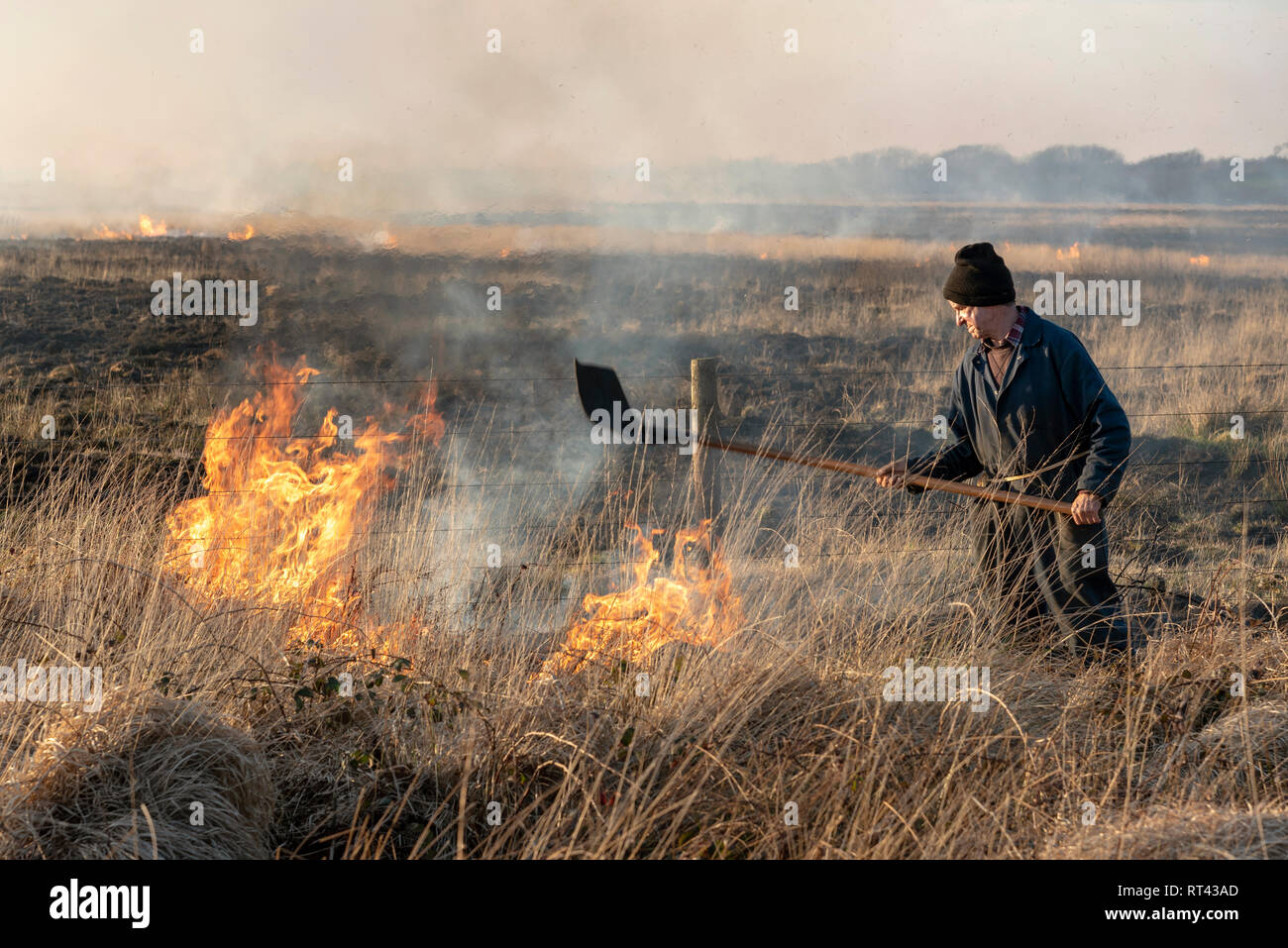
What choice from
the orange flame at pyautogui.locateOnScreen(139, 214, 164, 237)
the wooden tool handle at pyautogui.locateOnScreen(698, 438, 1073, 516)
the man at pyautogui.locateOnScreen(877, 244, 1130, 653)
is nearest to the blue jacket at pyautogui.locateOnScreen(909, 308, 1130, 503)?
the man at pyautogui.locateOnScreen(877, 244, 1130, 653)

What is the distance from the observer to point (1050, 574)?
4133 mm

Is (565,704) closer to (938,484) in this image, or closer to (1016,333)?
(938,484)

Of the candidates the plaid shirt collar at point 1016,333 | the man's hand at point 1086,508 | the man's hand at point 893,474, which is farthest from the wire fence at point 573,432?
the plaid shirt collar at point 1016,333

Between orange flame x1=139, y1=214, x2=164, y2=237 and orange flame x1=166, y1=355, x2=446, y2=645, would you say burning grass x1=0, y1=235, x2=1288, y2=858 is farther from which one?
orange flame x1=139, y1=214, x2=164, y2=237

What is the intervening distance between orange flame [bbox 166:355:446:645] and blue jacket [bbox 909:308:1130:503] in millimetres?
2840

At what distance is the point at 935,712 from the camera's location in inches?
131

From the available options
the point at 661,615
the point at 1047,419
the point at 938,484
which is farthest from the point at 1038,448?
the point at 661,615

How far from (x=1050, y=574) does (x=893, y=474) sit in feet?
2.65

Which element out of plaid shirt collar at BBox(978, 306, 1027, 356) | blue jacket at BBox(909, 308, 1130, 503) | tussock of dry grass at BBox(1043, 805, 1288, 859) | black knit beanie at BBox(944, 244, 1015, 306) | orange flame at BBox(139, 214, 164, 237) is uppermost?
orange flame at BBox(139, 214, 164, 237)

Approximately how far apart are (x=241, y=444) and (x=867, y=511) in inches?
170

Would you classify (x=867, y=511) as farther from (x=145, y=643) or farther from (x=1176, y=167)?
(x=1176, y=167)

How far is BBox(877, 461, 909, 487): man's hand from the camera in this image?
4.21 metres

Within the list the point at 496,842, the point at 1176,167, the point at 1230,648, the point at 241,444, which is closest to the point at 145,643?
the point at 496,842

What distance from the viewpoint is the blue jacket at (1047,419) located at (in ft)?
12.5
